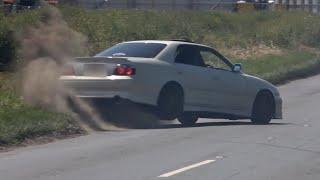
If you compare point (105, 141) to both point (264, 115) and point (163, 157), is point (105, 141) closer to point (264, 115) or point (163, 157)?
point (163, 157)

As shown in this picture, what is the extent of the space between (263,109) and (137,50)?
3.37 m

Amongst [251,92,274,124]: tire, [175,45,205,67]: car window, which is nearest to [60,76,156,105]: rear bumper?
[175,45,205,67]: car window

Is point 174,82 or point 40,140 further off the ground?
point 174,82

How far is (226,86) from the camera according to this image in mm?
20109

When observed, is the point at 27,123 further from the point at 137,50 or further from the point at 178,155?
the point at 178,155

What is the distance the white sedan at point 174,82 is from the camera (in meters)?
18.1

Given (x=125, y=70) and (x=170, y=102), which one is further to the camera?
(x=170, y=102)

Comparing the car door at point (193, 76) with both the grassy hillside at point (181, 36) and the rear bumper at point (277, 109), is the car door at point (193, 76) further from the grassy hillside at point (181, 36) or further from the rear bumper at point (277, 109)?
the grassy hillside at point (181, 36)

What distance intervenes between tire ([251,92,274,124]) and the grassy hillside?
467 centimetres

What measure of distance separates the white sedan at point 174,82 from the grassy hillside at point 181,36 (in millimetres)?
933

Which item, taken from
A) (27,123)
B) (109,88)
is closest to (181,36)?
(109,88)

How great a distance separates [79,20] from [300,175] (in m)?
21.4

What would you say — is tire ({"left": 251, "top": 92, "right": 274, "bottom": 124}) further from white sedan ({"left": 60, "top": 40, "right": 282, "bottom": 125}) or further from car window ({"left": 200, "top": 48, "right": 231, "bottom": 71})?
car window ({"left": 200, "top": 48, "right": 231, "bottom": 71})

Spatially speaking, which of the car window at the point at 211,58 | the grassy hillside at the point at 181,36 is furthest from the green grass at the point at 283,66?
the car window at the point at 211,58
